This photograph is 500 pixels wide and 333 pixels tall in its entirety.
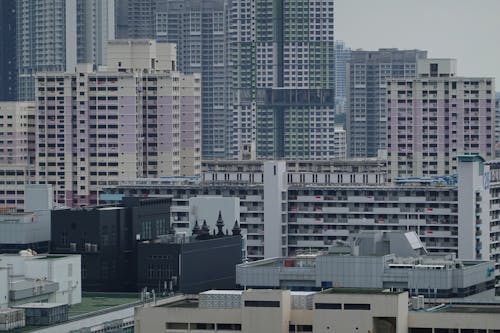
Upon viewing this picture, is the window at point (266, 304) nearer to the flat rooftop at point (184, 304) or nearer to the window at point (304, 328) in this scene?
the window at point (304, 328)

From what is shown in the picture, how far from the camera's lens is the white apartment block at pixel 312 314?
16638 cm

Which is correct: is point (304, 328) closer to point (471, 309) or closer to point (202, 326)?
point (202, 326)

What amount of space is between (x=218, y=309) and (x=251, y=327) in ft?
9.32

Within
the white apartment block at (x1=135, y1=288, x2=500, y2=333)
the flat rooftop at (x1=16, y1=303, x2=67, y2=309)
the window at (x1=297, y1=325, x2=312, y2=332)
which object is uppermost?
the white apartment block at (x1=135, y1=288, x2=500, y2=333)

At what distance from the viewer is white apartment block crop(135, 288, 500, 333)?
166375mm

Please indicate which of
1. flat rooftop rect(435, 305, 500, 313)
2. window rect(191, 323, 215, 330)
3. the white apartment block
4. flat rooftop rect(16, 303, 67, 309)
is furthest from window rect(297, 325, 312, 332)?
flat rooftop rect(16, 303, 67, 309)

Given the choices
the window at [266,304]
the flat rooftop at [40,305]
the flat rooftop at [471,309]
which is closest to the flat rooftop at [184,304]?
the window at [266,304]

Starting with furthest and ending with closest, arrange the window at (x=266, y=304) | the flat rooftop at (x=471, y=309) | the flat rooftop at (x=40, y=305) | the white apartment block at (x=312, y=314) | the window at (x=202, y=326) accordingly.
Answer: the flat rooftop at (x=40, y=305) → the window at (x=202, y=326) → the flat rooftop at (x=471, y=309) → the window at (x=266, y=304) → the white apartment block at (x=312, y=314)

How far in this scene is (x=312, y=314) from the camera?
169375 millimetres

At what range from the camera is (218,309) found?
171000mm

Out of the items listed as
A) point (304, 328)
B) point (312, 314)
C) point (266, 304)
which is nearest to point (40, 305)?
point (266, 304)

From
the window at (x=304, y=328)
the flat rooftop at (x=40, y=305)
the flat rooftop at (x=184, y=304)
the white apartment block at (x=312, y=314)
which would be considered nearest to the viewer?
the white apartment block at (x=312, y=314)

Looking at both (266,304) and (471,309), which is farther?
(471,309)

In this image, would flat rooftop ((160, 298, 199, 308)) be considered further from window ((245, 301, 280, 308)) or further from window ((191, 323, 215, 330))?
window ((245, 301, 280, 308))
